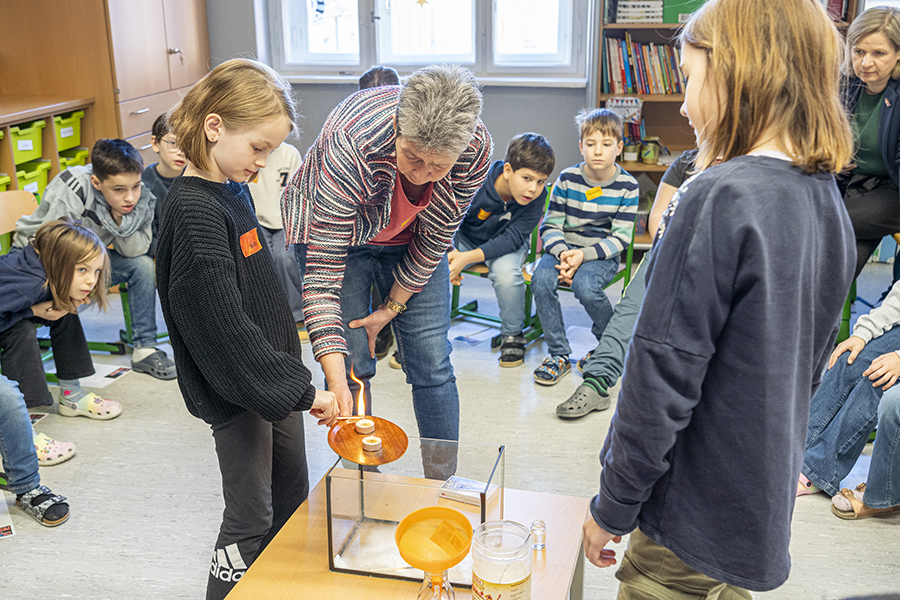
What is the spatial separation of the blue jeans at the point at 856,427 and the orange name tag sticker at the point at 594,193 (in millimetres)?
1220

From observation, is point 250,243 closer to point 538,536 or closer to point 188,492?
point 538,536

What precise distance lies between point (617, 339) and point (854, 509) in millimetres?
975

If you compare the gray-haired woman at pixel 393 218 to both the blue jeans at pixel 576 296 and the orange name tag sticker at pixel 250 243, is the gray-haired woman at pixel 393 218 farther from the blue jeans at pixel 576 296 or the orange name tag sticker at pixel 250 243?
the blue jeans at pixel 576 296

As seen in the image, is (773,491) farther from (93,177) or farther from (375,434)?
(93,177)

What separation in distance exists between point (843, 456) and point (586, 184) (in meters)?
1.48

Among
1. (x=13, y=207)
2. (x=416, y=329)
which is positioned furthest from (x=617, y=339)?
(x=13, y=207)

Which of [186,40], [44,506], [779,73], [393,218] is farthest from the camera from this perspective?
[186,40]

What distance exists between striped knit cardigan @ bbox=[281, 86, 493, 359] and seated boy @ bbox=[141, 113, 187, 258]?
1641 millimetres

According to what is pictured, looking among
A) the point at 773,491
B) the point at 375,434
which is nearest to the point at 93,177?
the point at 375,434

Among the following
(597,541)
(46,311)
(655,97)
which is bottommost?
(46,311)

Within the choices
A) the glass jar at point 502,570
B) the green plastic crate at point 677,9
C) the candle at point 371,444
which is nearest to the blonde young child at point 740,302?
the glass jar at point 502,570

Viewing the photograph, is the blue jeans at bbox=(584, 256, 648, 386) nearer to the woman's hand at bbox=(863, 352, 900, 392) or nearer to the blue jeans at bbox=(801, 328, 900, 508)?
the blue jeans at bbox=(801, 328, 900, 508)

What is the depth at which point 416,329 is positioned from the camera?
1788 millimetres

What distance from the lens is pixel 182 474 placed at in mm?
2289
